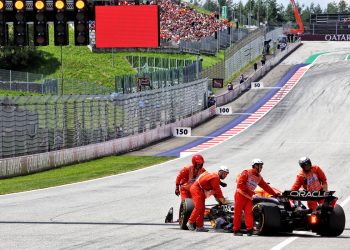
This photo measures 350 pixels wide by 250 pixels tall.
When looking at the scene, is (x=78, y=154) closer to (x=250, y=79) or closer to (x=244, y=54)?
(x=250, y=79)

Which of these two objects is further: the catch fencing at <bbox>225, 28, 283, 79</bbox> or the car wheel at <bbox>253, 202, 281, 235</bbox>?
the catch fencing at <bbox>225, 28, 283, 79</bbox>

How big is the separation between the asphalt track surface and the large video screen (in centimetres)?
598

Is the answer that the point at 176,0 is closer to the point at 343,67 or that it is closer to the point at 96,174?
the point at 343,67

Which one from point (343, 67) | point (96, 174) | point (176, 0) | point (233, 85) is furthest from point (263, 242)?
point (176, 0)

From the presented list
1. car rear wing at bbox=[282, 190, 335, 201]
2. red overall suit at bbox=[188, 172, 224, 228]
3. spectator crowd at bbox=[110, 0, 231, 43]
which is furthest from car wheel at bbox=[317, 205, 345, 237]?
spectator crowd at bbox=[110, 0, 231, 43]

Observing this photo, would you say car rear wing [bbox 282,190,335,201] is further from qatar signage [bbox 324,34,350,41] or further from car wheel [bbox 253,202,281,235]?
qatar signage [bbox 324,34,350,41]

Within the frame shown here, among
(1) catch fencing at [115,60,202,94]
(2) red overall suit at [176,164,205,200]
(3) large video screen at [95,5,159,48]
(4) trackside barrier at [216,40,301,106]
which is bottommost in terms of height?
(4) trackside barrier at [216,40,301,106]

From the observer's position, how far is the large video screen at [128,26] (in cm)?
4253

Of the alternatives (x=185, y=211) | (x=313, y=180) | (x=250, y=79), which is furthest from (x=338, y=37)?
(x=185, y=211)

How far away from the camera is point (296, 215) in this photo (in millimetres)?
20453

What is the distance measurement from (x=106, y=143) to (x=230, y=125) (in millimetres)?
18379

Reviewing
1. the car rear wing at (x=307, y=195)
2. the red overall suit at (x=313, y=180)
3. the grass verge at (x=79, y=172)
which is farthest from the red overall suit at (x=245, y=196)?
the grass verge at (x=79, y=172)

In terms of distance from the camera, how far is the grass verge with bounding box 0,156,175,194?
120 ft

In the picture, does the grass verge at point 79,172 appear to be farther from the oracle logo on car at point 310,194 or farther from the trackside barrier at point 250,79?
the trackside barrier at point 250,79
